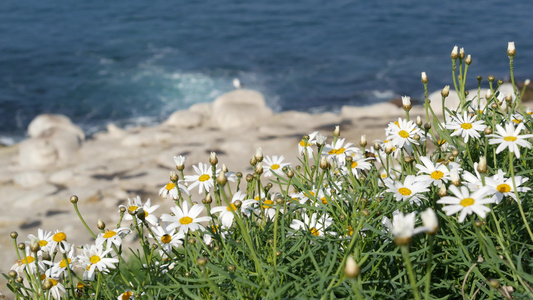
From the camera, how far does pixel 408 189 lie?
2.15 metres

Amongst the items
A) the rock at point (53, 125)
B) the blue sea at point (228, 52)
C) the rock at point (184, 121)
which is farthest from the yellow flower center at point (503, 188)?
the blue sea at point (228, 52)

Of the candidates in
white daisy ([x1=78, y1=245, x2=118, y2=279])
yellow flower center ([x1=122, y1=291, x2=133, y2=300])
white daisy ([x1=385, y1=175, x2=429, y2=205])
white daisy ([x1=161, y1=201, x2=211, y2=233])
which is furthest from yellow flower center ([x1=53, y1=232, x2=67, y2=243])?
white daisy ([x1=385, y1=175, x2=429, y2=205])

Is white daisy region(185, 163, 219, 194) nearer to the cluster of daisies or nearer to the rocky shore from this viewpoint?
the cluster of daisies

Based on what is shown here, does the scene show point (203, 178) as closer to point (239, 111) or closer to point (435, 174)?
point (435, 174)

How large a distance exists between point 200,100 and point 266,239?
10.3 metres

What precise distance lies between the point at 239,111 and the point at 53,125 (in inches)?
126

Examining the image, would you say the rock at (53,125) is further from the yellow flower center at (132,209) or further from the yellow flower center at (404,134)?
the yellow flower center at (404,134)

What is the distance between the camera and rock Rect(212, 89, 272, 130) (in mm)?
9258

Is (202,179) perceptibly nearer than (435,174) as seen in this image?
No

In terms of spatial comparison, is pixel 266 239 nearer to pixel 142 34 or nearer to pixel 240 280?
pixel 240 280

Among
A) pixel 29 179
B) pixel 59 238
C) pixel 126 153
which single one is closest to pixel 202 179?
pixel 59 238

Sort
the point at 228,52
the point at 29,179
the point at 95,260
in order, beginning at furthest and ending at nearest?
the point at 228,52, the point at 29,179, the point at 95,260

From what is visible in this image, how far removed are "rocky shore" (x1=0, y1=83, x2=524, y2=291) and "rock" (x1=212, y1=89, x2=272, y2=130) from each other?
2 centimetres

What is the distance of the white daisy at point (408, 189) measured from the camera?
210cm
